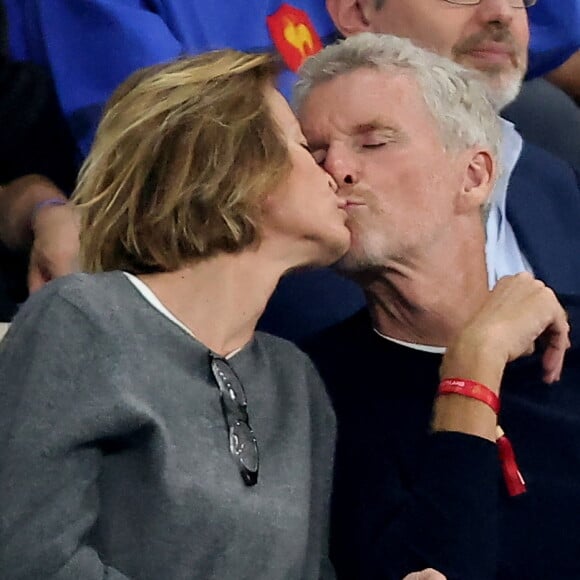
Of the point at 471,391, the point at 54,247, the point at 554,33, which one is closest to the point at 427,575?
the point at 471,391

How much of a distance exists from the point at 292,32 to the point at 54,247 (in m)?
0.60

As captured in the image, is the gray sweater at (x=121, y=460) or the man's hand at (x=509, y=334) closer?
the gray sweater at (x=121, y=460)

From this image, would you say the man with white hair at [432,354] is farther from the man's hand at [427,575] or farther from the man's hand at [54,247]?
the man's hand at [54,247]

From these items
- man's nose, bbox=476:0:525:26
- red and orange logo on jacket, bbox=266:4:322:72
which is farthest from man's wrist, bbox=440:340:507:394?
man's nose, bbox=476:0:525:26

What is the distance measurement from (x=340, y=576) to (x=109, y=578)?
0.37 meters

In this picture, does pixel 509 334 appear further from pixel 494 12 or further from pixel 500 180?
pixel 494 12

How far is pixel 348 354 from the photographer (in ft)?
4.30

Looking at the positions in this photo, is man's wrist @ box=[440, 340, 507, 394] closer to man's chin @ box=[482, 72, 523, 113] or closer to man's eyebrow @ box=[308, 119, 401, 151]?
man's eyebrow @ box=[308, 119, 401, 151]

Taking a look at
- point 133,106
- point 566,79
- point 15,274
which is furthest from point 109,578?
point 566,79

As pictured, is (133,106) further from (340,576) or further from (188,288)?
(340,576)

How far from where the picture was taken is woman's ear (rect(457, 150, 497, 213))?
131cm

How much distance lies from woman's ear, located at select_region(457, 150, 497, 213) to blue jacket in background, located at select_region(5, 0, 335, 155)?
13.3 inches

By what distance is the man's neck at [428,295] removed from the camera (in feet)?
4.18

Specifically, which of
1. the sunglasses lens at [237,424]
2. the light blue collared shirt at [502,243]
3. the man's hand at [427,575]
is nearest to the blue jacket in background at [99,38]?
the light blue collared shirt at [502,243]
